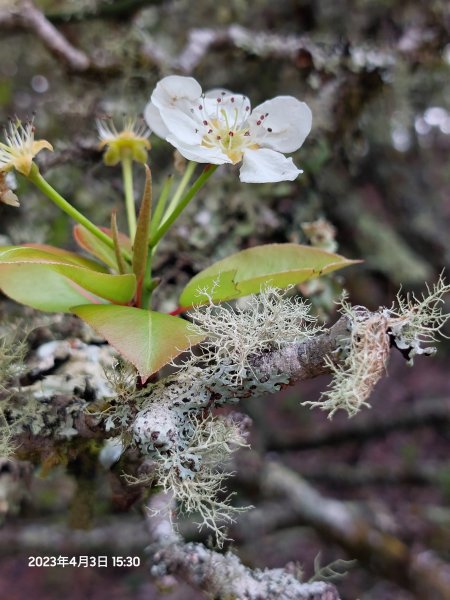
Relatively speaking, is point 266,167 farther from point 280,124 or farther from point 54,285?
point 54,285

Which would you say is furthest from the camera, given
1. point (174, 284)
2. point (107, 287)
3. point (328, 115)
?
point (328, 115)

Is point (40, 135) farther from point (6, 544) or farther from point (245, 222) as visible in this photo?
point (6, 544)

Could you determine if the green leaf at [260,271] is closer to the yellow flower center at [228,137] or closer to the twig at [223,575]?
the yellow flower center at [228,137]

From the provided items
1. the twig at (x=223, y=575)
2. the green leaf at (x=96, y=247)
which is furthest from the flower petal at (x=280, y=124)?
the twig at (x=223, y=575)

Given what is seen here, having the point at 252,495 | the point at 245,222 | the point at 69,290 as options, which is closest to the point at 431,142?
the point at 245,222

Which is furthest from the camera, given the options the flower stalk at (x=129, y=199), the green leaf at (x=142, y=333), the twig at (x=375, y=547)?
the twig at (x=375, y=547)

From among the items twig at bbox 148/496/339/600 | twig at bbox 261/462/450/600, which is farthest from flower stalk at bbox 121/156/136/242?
twig at bbox 261/462/450/600

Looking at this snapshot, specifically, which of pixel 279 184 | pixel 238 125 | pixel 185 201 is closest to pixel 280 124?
pixel 238 125
